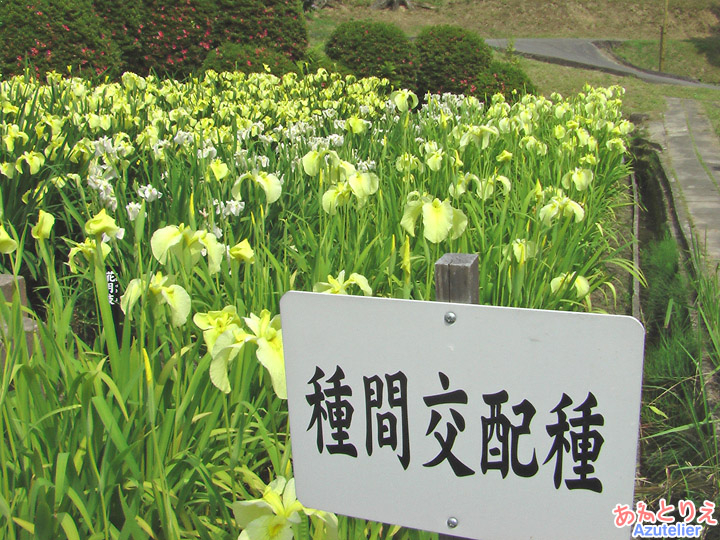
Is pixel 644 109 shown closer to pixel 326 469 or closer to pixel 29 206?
pixel 29 206

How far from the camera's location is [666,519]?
1.55 m

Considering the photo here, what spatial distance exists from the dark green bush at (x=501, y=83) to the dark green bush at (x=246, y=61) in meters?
2.16

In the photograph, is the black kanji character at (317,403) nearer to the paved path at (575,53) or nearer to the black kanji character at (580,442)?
the black kanji character at (580,442)

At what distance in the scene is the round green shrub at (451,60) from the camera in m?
8.55

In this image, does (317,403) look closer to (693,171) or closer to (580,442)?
(580,442)

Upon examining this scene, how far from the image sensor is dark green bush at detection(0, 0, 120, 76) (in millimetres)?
6898

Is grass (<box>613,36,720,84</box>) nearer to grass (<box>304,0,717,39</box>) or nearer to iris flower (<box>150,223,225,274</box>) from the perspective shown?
grass (<box>304,0,717,39</box>)

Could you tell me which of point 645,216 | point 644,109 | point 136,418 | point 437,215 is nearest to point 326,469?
point 136,418

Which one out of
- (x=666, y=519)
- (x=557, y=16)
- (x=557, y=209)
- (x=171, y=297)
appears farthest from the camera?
(x=557, y=16)

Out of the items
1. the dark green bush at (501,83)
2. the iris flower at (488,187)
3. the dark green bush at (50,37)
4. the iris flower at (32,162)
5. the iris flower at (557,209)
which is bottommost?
the iris flower at (557,209)

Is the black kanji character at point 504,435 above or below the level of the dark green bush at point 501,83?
below

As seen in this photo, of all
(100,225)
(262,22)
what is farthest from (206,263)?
(262,22)

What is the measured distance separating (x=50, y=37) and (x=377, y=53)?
3.81 meters

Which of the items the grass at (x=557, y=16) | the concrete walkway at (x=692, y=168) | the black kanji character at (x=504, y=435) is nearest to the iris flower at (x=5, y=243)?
the black kanji character at (x=504, y=435)
